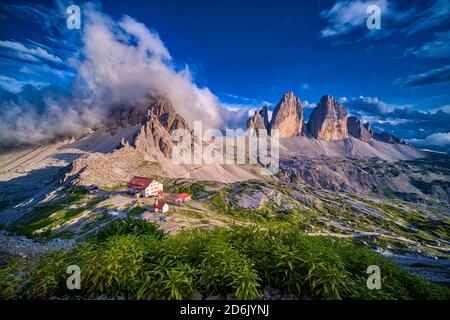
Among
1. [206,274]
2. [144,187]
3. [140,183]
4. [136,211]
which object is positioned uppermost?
[140,183]

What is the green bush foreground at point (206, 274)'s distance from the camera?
6906 millimetres

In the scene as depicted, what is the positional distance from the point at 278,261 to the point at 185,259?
3.17 meters

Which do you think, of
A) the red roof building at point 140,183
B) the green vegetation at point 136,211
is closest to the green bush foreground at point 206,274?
the green vegetation at point 136,211

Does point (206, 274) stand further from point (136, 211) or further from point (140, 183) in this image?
point (140, 183)

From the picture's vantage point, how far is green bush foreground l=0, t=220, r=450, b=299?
691cm

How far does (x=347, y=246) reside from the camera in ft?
35.3

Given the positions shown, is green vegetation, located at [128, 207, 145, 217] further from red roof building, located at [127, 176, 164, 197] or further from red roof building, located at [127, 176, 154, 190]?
red roof building, located at [127, 176, 154, 190]

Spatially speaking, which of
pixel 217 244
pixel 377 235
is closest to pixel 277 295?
pixel 217 244

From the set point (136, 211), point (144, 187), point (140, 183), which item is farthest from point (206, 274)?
point (140, 183)

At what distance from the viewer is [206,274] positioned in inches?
292

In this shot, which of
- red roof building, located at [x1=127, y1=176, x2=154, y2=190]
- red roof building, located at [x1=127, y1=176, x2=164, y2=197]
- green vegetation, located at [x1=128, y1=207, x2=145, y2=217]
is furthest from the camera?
red roof building, located at [x1=127, y1=176, x2=154, y2=190]

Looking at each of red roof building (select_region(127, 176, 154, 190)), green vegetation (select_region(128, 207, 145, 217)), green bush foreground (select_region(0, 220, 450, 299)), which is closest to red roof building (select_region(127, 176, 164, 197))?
red roof building (select_region(127, 176, 154, 190))
